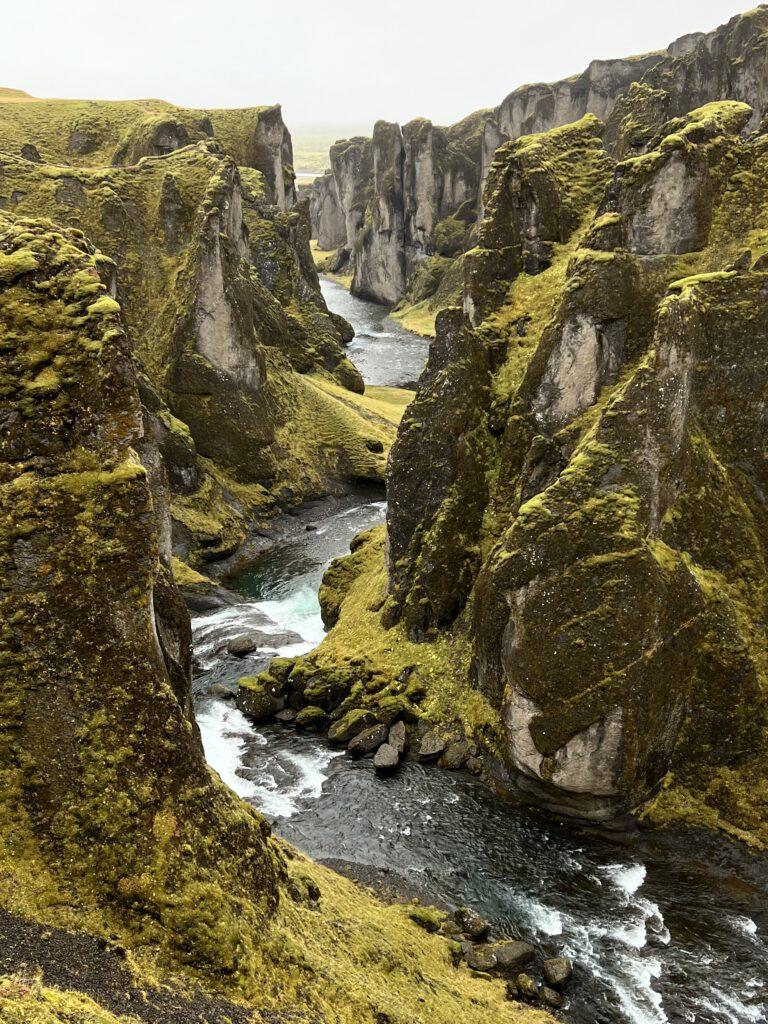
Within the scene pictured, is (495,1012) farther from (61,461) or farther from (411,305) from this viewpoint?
(411,305)

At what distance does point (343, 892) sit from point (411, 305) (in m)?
128

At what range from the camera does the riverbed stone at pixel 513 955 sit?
65.0 feet

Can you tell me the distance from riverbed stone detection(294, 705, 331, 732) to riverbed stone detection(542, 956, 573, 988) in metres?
14.3

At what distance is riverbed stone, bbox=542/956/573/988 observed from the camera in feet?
64.3

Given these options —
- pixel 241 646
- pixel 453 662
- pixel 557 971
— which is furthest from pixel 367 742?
pixel 557 971

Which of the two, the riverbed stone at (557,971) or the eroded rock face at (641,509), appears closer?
the riverbed stone at (557,971)

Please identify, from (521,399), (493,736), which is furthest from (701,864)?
(521,399)

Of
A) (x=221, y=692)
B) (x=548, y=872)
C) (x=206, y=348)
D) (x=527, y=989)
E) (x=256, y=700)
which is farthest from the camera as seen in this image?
(x=206, y=348)

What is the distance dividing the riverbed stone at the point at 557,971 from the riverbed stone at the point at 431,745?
953 centimetres

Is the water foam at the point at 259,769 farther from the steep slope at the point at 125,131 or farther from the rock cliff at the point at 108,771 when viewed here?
the steep slope at the point at 125,131

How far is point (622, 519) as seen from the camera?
25.2 meters

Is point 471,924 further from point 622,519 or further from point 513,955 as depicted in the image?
point 622,519

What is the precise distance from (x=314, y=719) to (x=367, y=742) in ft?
10.4

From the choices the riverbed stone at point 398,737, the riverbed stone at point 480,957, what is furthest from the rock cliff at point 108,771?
the riverbed stone at point 398,737
